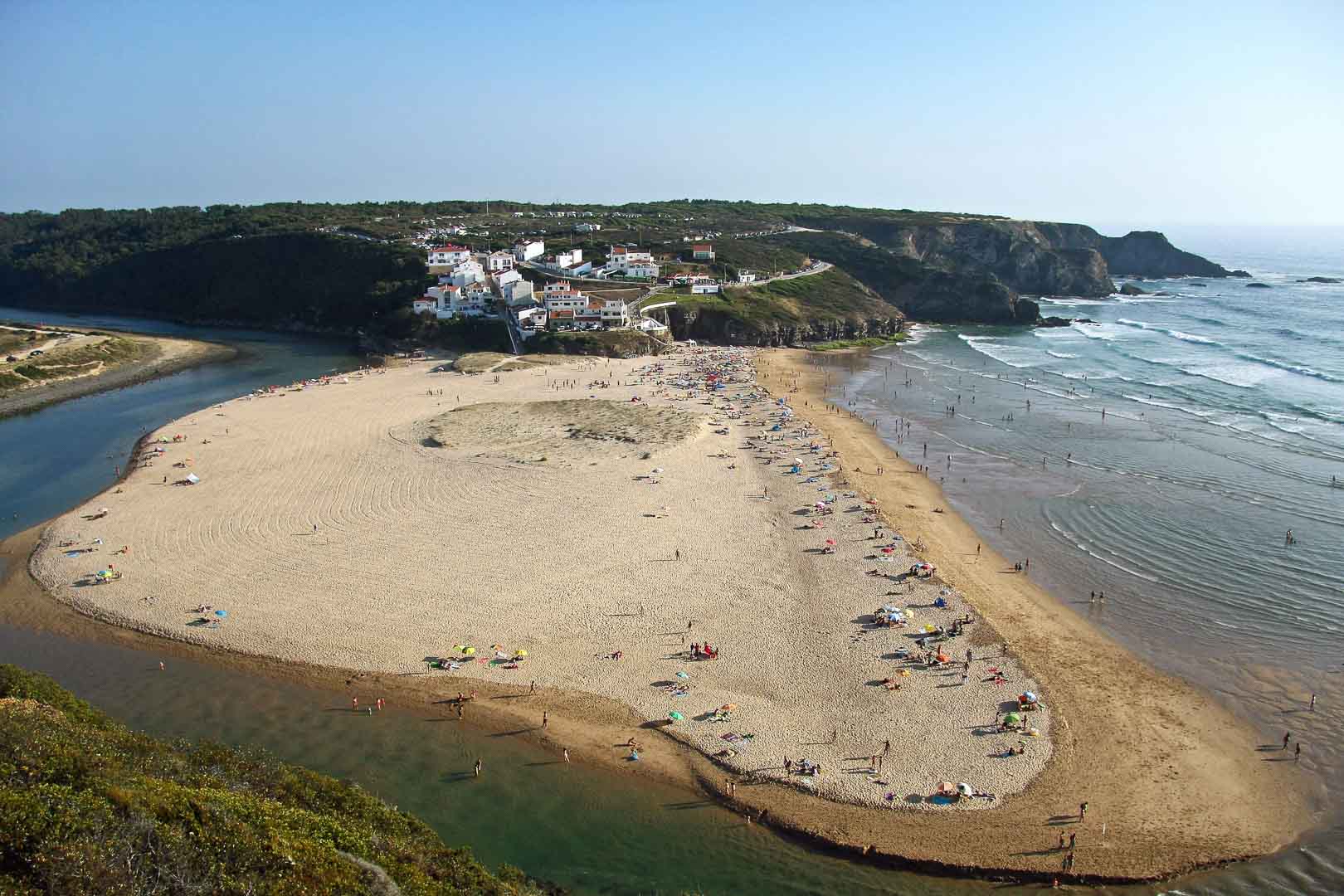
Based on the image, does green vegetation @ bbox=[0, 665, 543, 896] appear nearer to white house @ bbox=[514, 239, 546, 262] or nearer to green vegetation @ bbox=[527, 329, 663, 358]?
green vegetation @ bbox=[527, 329, 663, 358]

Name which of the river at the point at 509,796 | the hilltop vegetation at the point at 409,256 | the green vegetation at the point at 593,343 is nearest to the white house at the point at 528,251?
the hilltop vegetation at the point at 409,256

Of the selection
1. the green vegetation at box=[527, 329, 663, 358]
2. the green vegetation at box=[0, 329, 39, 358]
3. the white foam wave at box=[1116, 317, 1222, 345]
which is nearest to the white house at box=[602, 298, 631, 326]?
the green vegetation at box=[527, 329, 663, 358]

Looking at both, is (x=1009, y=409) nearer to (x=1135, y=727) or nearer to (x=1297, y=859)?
(x=1135, y=727)

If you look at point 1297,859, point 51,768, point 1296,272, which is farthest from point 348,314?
point 1296,272

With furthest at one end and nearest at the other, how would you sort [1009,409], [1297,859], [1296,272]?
[1296,272] → [1009,409] → [1297,859]

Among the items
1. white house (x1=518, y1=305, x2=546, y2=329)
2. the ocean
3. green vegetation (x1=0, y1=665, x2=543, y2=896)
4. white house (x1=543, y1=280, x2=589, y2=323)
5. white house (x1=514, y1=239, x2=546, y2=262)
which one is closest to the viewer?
green vegetation (x1=0, y1=665, x2=543, y2=896)

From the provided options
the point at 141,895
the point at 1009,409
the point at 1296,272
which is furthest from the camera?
the point at 1296,272
